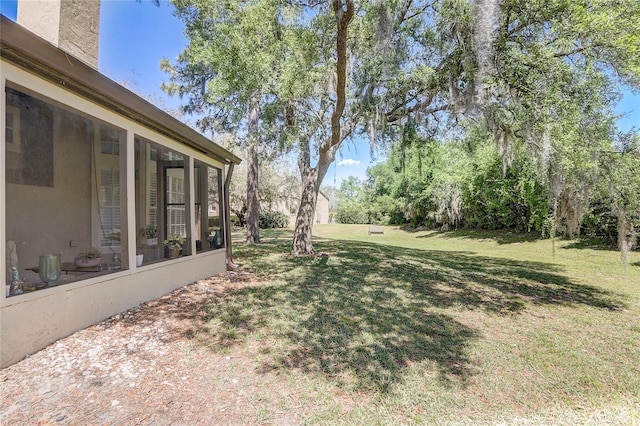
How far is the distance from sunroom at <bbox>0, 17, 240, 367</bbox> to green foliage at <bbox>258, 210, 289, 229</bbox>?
17.2 meters

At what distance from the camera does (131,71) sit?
1319cm

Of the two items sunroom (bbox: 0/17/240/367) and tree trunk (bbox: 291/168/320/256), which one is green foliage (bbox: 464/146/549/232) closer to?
tree trunk (bbox: 291/168/320/256)

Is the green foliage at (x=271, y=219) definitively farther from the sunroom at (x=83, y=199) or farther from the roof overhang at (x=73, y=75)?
the roof overhang at (x=73, y=75)

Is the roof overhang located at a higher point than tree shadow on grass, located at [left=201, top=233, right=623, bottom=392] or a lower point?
higher

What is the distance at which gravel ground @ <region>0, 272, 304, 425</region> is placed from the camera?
2.25m

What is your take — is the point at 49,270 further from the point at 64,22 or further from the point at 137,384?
the point at 64,22

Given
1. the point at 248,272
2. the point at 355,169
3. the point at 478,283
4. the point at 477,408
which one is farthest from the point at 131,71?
the point at 355,169

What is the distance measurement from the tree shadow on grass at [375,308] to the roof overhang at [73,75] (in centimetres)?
256

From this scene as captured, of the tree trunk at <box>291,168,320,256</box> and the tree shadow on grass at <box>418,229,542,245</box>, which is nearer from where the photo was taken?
the tree trunk at <box>291,168,320,256</box>

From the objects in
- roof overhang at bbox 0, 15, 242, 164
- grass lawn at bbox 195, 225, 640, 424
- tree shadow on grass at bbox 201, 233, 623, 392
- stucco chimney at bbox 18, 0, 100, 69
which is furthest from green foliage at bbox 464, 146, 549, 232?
stucco chimney at bbox 18, 0, 100, 69

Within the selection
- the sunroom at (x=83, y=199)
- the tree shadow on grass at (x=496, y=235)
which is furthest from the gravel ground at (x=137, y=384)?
the tree shadow on grass at (x=496, y=235)

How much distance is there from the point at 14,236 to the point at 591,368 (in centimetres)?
656

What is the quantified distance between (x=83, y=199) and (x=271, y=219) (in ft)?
63.6

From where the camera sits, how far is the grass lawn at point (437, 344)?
8.32 ft
